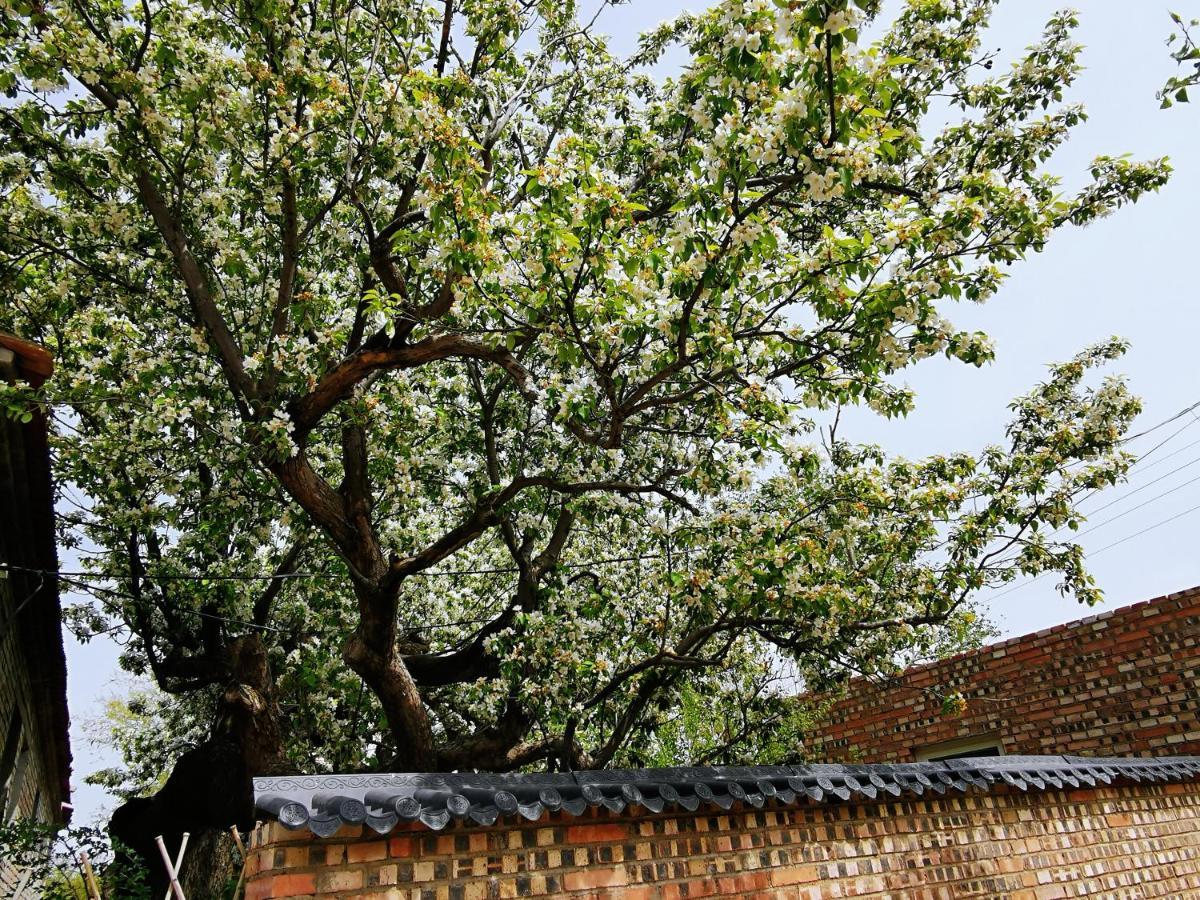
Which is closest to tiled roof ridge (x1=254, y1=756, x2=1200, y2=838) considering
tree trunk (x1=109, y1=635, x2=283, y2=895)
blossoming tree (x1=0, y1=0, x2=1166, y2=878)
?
blossoming tree (x1=0, y1=0, x2=1166, y2=878)

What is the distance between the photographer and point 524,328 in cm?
565

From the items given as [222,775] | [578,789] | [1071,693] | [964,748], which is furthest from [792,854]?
A: [222,775]

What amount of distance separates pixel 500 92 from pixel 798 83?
5.28m

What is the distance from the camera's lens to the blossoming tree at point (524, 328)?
5191mm

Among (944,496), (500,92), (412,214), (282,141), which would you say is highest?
(500,92)

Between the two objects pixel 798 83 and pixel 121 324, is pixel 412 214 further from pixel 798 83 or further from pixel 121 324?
pixel 798 83

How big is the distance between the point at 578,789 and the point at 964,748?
8.71 metres

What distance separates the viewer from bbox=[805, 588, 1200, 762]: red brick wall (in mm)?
8711

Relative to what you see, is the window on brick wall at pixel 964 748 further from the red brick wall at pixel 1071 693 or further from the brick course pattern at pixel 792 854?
the brick course pattern at pixel 792 854

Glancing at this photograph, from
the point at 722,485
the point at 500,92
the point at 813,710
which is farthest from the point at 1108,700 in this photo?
the point at 500,92

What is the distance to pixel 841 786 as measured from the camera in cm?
457

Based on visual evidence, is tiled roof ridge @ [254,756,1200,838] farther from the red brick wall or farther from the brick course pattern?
the red brick wall

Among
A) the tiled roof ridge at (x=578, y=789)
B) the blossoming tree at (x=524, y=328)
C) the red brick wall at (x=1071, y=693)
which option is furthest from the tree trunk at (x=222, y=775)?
the red brick wall at (x=1071, y=693)

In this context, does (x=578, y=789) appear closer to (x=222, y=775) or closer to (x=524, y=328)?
Result: (x=524, y=328)
